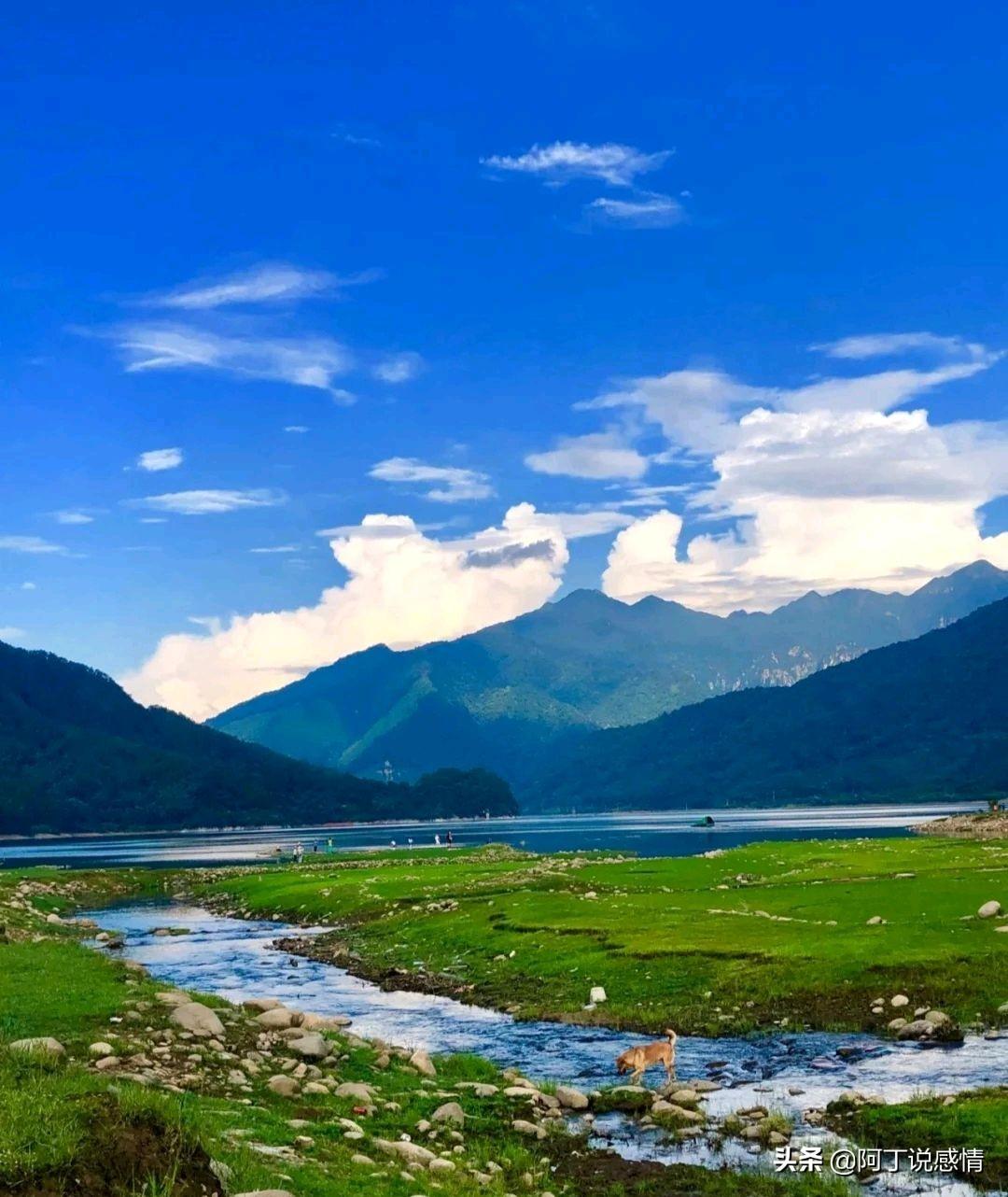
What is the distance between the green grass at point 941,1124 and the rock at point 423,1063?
1045 centimetres

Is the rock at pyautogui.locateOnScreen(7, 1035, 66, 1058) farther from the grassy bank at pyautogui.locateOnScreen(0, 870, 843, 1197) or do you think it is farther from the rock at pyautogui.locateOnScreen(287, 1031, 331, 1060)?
the rock at pyautogui.locateOnScreen(287, 1031, 331, 1060)

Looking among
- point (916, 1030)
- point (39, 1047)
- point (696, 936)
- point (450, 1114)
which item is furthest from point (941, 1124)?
point (696, 936)

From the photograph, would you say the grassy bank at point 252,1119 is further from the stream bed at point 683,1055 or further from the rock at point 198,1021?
the stream bed at point 683,1055

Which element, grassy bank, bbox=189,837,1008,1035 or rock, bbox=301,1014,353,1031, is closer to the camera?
rock, bbox=301,1014,353,1031

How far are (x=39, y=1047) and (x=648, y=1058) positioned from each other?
15300mm

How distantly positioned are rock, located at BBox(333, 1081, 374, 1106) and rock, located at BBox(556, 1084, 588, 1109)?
4794 mm

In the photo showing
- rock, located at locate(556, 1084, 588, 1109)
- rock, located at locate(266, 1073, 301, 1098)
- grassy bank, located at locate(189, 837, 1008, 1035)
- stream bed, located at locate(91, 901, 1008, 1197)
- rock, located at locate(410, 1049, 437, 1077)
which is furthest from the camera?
grassy bank, located at locate(189, 837, 1008, 1035)

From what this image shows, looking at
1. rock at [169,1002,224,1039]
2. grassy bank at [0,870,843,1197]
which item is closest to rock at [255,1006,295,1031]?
grassy bank at [0,870,843,1197]

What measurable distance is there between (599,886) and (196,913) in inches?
1429

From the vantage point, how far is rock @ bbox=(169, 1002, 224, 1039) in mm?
28422

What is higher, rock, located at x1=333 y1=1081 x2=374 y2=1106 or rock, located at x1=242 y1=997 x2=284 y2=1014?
rock, located at x1=333 y1=1081 x2=374 y2=1106

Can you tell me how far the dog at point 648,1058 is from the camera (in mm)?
27984

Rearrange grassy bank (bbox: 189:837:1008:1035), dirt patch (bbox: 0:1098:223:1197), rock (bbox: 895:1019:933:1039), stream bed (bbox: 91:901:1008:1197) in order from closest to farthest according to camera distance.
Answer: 1. dirt patch (bbox: 0:1098:223:1197)
2. stream bed (bbox: 91:901:1008:1197)
3. rock (bbox: 895:1019:933:1039)
4. grassy bank (bbox: 189:837:1008:1035)

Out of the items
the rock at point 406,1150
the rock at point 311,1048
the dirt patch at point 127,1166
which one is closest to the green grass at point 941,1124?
the rock at point 406,1150
